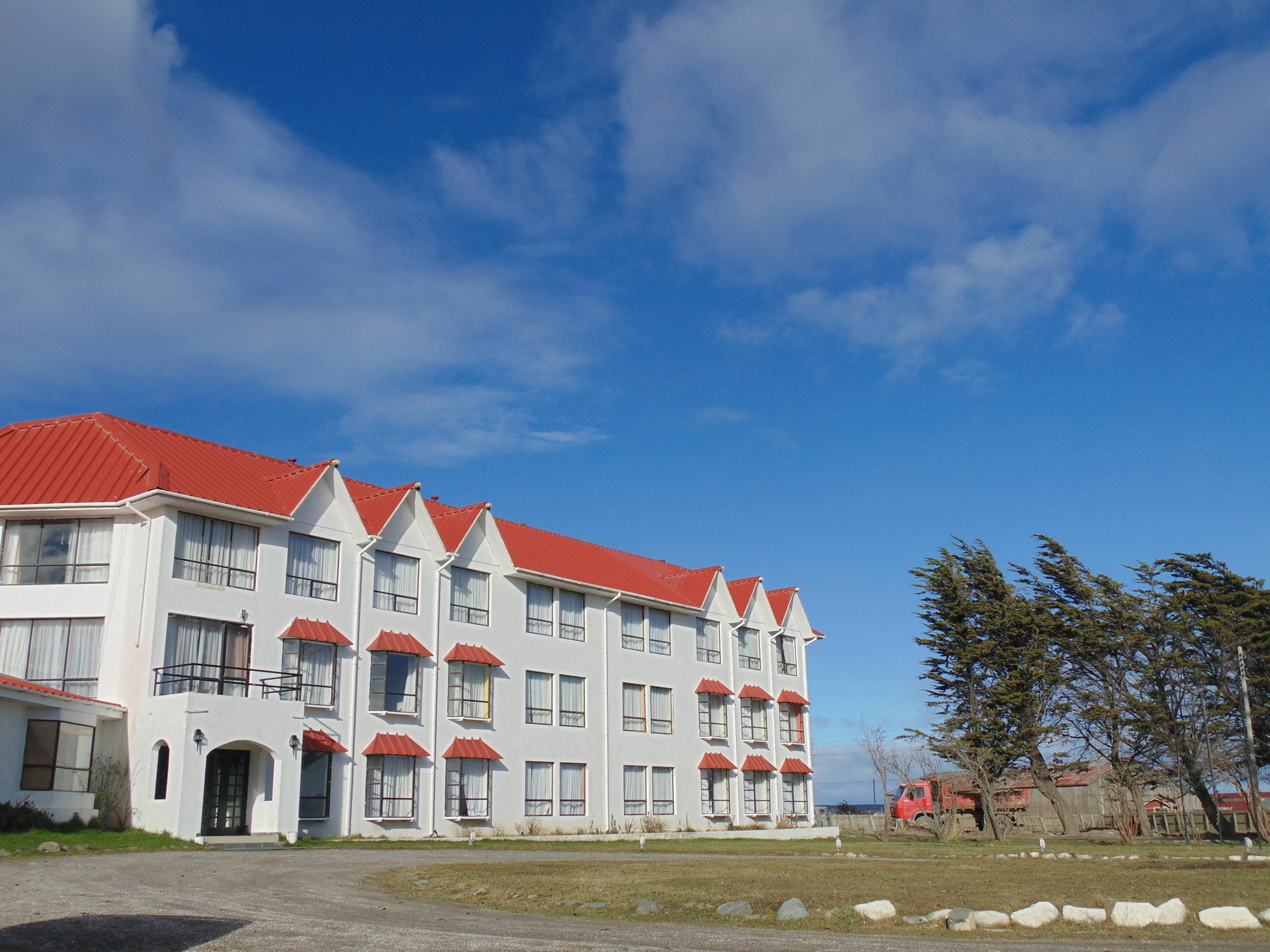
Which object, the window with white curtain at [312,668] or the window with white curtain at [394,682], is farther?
the window with white curtain at [394,682]

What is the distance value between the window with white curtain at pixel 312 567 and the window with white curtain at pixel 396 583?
1563 millimetres

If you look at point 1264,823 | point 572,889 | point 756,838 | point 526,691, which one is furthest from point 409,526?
point 1264,823

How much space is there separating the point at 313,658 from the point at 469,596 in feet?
23.6

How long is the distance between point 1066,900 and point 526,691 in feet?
91.2

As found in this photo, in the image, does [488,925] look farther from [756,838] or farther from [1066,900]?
[756,838]

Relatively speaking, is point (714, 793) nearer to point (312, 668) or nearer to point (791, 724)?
point (791, 724)

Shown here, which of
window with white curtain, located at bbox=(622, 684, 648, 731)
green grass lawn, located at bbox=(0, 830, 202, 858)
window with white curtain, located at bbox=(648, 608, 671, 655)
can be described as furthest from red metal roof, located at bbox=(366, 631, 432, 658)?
Result: window with white curtain, located at bbox=(648, 608, 671, 655)

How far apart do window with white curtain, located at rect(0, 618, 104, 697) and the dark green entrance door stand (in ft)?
13.0

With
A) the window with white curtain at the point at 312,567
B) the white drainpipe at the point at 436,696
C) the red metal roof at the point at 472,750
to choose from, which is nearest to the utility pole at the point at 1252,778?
the red metal roof at the point at 472,750

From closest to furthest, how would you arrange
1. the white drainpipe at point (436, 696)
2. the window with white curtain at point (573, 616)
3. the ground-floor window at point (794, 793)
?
the white drainpipe at point (436, 696), the window with white curtain at point (573, 616), the ground-floor window at point (794, 793)

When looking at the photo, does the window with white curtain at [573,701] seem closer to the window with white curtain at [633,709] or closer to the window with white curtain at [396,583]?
the window with white curtain at [633,709]

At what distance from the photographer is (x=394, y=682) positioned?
35.9 m

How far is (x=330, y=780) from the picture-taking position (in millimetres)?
32906

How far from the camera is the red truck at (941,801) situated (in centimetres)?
5588
